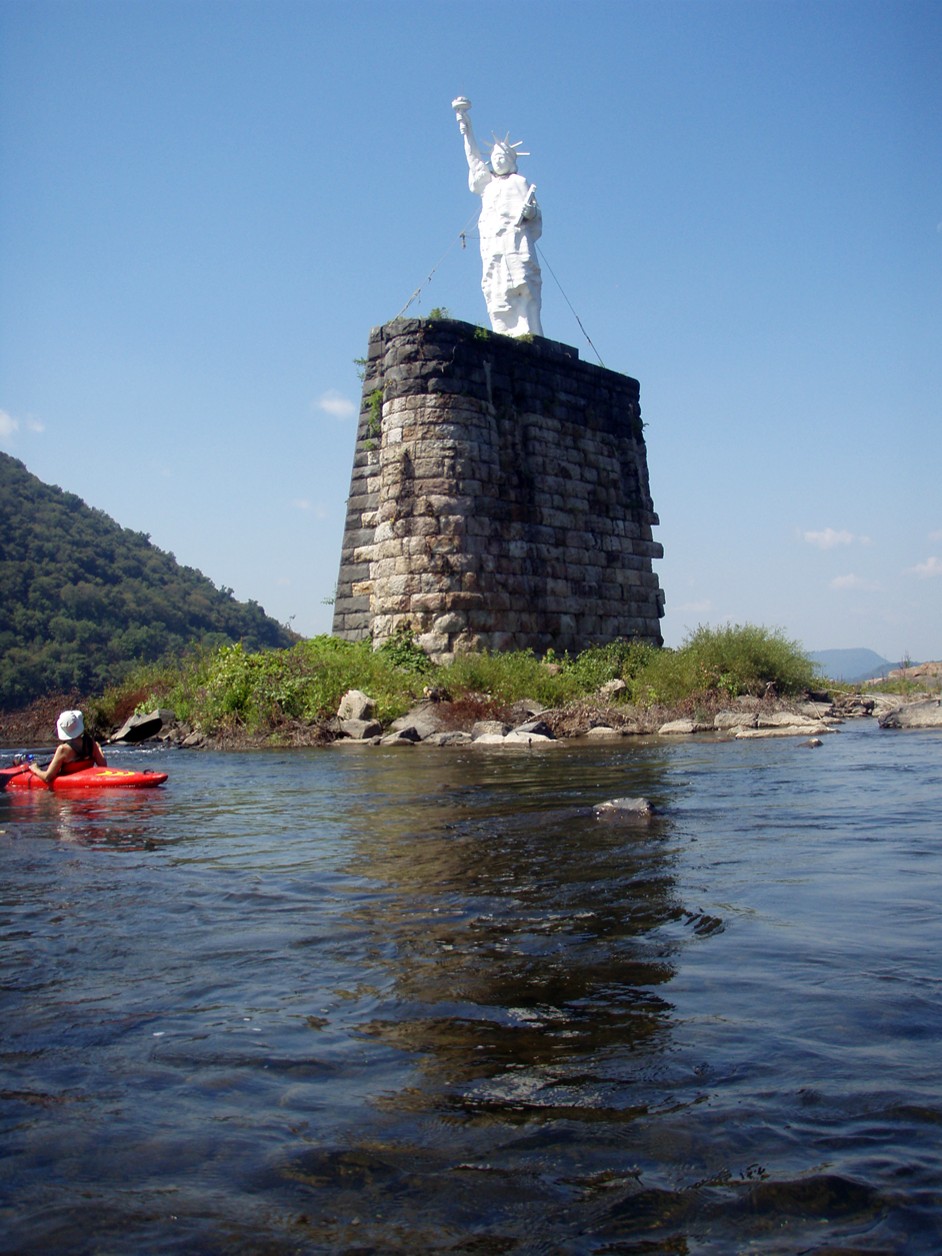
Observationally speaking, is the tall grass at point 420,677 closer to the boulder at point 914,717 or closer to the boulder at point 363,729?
the boulder at point 363,729

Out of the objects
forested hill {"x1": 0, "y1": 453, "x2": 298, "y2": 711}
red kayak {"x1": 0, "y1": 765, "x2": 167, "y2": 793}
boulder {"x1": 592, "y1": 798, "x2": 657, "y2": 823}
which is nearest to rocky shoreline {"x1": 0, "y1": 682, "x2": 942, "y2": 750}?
red kayak {"x1": 0, "y1": 765, "x2": 167, "y2": 793}

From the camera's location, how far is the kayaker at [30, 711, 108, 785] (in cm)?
916

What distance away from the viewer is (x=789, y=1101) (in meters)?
2.43

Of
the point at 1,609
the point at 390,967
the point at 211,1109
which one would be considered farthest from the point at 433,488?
the point at 1,609

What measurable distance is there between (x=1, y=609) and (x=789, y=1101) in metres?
33.5

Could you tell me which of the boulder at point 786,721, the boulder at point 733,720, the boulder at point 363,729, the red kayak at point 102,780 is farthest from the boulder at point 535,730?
the red kayak at point 102,780

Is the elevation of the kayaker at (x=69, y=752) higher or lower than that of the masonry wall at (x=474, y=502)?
lower

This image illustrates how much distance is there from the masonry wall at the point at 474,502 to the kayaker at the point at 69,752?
6535 mm

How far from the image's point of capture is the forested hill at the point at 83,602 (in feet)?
99.6

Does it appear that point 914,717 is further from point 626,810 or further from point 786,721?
point 626,810

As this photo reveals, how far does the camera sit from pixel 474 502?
53.4 ft

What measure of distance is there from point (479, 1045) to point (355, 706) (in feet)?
38.1

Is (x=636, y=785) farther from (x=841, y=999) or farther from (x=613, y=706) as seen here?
(x=613, y=706)

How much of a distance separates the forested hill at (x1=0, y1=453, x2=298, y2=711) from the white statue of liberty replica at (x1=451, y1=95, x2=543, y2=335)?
37.3 ft
